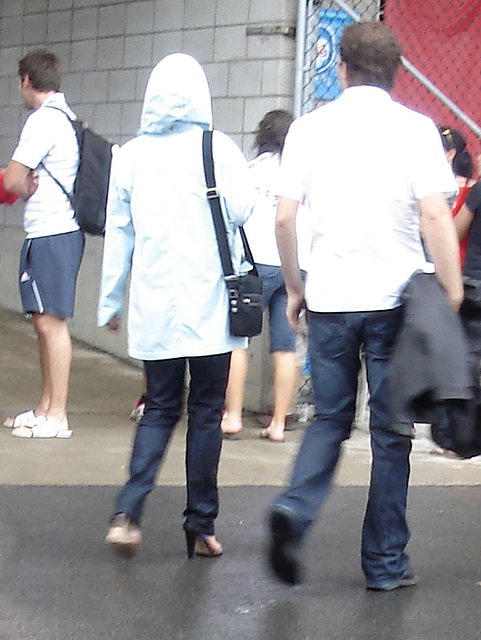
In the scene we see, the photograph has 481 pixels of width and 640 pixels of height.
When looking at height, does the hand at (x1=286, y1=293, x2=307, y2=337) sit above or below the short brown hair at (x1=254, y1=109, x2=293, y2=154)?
below

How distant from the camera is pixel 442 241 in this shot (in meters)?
4.04

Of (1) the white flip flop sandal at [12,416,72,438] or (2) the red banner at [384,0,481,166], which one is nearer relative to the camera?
(1) the white flip flop sandal at [12,416,72,438]

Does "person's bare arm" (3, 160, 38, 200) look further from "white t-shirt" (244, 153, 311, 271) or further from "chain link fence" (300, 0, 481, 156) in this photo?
"chain link fence" (300, 0, 481, 156)

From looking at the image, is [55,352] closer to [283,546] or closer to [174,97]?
[174,97]

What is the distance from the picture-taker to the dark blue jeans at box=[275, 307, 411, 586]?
13.7ft

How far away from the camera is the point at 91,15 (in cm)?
872

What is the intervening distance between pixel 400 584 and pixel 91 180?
115 inches

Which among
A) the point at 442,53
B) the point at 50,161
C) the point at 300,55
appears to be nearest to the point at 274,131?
the point at 300,55

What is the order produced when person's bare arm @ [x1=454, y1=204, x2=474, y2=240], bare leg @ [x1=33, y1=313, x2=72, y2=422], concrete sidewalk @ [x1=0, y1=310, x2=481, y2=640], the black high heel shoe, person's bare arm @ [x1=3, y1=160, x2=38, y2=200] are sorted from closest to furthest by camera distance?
1. concrete sidewalk @ [x1=0, y1=310, x2=481, y2=640]
2. the black high heel shoe
3. person's bare arm @ [x1=454, y1=204, x2=474, y2=240]
4. person's bare arm @ [x1=3, y1=160, x2=38, y2=200]
5. bare leg @ [x1=33, y1=313, x2=72, y2=422]

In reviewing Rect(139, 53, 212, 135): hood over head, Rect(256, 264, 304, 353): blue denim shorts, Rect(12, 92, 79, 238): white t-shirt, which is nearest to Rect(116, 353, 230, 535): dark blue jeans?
Rect(139, 53, 212, 135): hood over head

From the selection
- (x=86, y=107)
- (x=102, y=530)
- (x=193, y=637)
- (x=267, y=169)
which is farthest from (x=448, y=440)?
(x=86, y=107)

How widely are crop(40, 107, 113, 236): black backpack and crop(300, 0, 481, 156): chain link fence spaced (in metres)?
1.57

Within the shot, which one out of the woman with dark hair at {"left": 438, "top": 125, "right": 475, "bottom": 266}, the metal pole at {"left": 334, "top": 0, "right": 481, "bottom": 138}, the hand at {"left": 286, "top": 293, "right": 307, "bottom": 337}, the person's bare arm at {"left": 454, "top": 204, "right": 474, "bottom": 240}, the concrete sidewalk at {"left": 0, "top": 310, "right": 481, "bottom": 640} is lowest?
the concrete sidewalk at {"left": 0, "top": 310, "right": 481, "bottom": 640}

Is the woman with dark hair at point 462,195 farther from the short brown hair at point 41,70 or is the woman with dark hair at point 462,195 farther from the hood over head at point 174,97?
the short brown hair at point 41,70
